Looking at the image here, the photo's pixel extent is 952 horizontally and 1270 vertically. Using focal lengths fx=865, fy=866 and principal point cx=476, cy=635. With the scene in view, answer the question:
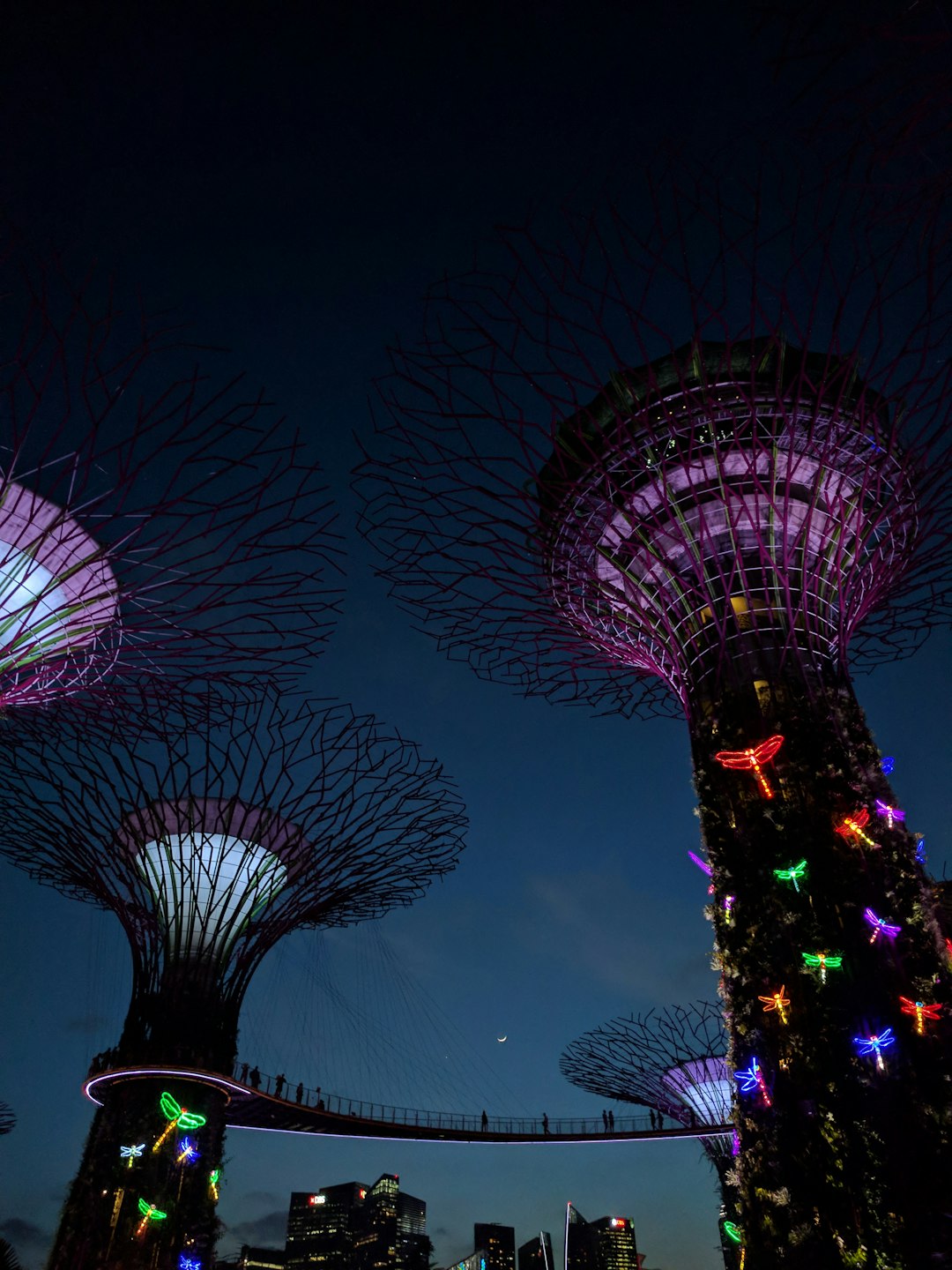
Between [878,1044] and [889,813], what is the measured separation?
2.90 metres

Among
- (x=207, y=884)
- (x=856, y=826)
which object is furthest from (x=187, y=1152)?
(x=856, y=826)

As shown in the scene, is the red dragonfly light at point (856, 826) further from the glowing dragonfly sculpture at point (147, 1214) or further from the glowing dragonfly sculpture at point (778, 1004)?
the glowing dragonfly sculpture at point (147, 1214)

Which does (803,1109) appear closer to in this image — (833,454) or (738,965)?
(738,965)

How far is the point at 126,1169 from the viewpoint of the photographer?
63.8 ft

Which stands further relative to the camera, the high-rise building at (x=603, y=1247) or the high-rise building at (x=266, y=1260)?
the high-rise building at (x=266, y=1260)

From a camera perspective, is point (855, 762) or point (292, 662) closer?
point (855, 762)

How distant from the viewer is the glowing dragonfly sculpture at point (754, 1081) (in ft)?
33.5

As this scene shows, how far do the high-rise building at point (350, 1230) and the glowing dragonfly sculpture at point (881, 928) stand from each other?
108936 millimetres

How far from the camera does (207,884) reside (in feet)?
74.0

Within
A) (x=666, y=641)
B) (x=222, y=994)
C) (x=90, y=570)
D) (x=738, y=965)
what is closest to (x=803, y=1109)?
(x=738, y=965)

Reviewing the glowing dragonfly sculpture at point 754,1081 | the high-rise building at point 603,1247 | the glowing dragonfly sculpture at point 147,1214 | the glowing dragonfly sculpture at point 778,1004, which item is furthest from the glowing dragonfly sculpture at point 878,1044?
the high-rise building at point 603,1247

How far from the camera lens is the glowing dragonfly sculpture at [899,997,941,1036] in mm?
9312

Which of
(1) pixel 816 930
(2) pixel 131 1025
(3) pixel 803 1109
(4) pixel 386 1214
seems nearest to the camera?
(3) pixel 803 1109

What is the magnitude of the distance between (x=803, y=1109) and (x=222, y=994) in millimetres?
16156
